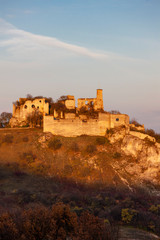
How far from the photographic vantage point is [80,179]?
1747 inches

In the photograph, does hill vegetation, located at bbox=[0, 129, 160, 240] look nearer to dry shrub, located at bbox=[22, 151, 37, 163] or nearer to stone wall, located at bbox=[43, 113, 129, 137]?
dry shrub, located at bbox=[22, 151, 37, 163]

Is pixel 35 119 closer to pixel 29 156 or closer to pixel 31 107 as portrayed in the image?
pixel 31 107

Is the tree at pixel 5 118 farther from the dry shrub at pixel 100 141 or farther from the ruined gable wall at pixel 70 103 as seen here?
the dry shrub at pixel 100 141

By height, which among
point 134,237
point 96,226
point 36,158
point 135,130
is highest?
point 135,130

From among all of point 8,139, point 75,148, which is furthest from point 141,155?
point 8,139

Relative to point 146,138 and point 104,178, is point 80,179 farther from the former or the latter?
point 146,138

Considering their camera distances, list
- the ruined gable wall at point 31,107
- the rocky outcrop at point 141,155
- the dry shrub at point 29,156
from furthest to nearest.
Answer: the ruined gable wall at point 31,107
the dry shrub at point 29,156
the rocky outcrop at point 141,155

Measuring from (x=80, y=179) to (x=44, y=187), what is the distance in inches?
200

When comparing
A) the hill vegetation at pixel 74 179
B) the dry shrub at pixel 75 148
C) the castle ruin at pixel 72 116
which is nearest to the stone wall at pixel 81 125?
the castle ruin at pixel 72 116

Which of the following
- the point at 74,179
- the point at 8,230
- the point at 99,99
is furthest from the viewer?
the point at 99,99

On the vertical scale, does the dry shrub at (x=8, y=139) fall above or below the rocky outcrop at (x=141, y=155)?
above

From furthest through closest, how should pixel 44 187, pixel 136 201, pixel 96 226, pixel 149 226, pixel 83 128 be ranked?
pixel 83 128 → pixel 44 187 → pixel 136 201 → pixel 149 226 → pixel 96 226

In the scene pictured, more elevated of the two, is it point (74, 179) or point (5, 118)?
point (5, 118)

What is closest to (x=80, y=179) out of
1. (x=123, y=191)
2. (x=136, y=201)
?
(x=123, y=191)
